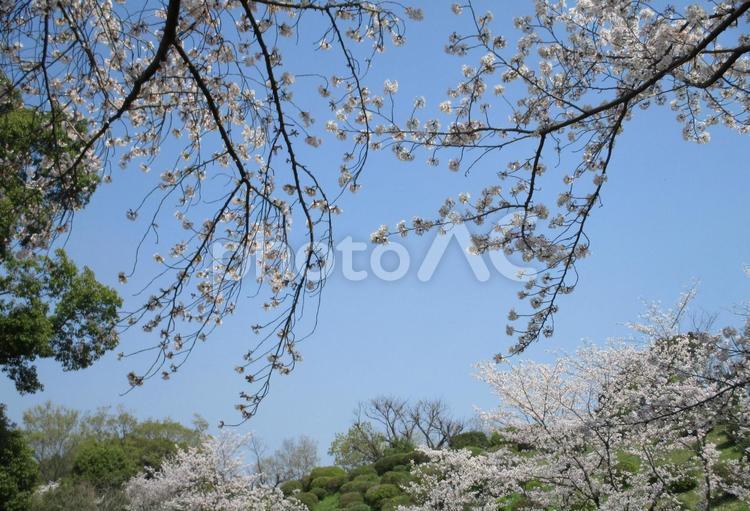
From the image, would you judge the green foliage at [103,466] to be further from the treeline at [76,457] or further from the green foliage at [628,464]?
the green foliage at [628,464]

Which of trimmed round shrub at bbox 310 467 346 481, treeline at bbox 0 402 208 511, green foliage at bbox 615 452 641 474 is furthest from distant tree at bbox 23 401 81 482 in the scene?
green foliage at bbox 615 452 641 474

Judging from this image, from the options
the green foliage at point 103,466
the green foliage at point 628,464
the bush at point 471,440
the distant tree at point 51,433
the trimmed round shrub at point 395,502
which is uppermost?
the distant tree at point 51,433

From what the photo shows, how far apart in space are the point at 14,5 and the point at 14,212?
1169 mm

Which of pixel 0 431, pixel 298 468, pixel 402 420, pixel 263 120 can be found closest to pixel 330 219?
pixel 263 120

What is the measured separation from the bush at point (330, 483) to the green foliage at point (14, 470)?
33.6 ft

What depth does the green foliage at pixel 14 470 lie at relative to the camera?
40.8 ft

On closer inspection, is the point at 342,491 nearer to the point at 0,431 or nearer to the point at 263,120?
the point at 0,431

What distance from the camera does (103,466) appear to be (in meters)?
21.8

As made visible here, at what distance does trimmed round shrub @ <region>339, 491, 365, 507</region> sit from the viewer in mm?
17536

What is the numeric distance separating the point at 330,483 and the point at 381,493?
4.55 meters

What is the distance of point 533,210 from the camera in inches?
166

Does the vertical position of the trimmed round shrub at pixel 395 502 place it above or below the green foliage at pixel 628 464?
above

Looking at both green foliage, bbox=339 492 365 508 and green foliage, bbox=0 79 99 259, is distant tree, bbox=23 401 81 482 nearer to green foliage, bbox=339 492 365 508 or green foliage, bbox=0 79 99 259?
green foliage, bbox=339 492 365 508

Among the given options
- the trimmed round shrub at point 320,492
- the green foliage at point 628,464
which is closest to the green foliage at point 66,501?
the trimmed round shrub at point 320,492
